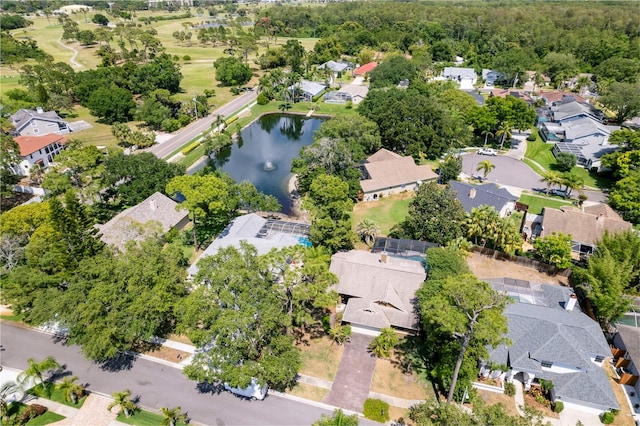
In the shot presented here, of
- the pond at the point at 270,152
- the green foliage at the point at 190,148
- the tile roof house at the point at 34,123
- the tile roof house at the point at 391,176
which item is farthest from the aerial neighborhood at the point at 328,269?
the green foliage at the point at 190,148

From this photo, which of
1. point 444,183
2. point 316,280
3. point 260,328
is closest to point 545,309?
point 316,280

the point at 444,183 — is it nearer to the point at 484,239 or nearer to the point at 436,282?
the point at 484,239

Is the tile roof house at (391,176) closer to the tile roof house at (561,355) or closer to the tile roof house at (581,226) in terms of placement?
the tile roof house at (581,226)

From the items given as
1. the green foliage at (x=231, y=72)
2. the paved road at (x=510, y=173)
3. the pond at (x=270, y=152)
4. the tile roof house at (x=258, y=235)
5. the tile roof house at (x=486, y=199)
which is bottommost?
the pond at (x=270, y=152)

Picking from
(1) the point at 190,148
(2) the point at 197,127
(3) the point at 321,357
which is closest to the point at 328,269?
(3) the point at 321,357

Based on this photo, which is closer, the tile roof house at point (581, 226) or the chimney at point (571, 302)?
the chimney at point (571, 302)

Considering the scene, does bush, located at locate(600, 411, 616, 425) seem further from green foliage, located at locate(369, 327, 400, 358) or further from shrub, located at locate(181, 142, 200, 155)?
shrub, located at locate(181, 142, 200, 155)

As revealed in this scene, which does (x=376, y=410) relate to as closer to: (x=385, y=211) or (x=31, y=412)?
(x=31, y=412)
